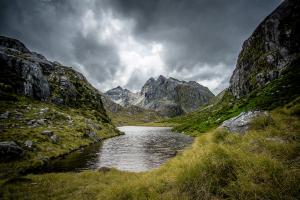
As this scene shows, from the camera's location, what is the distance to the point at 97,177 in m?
18.4

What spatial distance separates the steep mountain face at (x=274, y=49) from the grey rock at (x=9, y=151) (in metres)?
118

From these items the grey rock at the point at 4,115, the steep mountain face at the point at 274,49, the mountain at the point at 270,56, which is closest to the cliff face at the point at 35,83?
the grey rock at the point at 4,115

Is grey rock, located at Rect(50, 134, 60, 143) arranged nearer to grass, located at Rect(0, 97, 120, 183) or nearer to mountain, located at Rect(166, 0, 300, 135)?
grass, located at Rect(0, 97, 120, 183)

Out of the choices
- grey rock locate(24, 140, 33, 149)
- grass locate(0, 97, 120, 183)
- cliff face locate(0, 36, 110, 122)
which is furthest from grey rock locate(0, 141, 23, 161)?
cliff face locate(0, 36, 110, 122)

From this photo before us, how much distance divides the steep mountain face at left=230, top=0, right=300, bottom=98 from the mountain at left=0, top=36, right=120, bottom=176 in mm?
106068

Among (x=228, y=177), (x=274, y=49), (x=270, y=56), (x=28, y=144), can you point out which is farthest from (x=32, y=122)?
(x=274, y=49)

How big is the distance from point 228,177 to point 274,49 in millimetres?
140339

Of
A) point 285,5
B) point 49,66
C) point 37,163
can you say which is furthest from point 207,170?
point 285,5

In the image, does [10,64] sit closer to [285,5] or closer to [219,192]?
[219,192]

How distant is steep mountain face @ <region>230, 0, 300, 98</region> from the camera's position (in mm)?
103250

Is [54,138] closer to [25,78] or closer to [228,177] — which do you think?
[228,177]

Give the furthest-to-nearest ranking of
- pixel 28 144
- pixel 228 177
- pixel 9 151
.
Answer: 1. pixel 28 144
2. pixel 9 151
3. pixel 228 177

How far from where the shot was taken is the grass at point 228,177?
724 cm

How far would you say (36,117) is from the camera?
47344 mm
